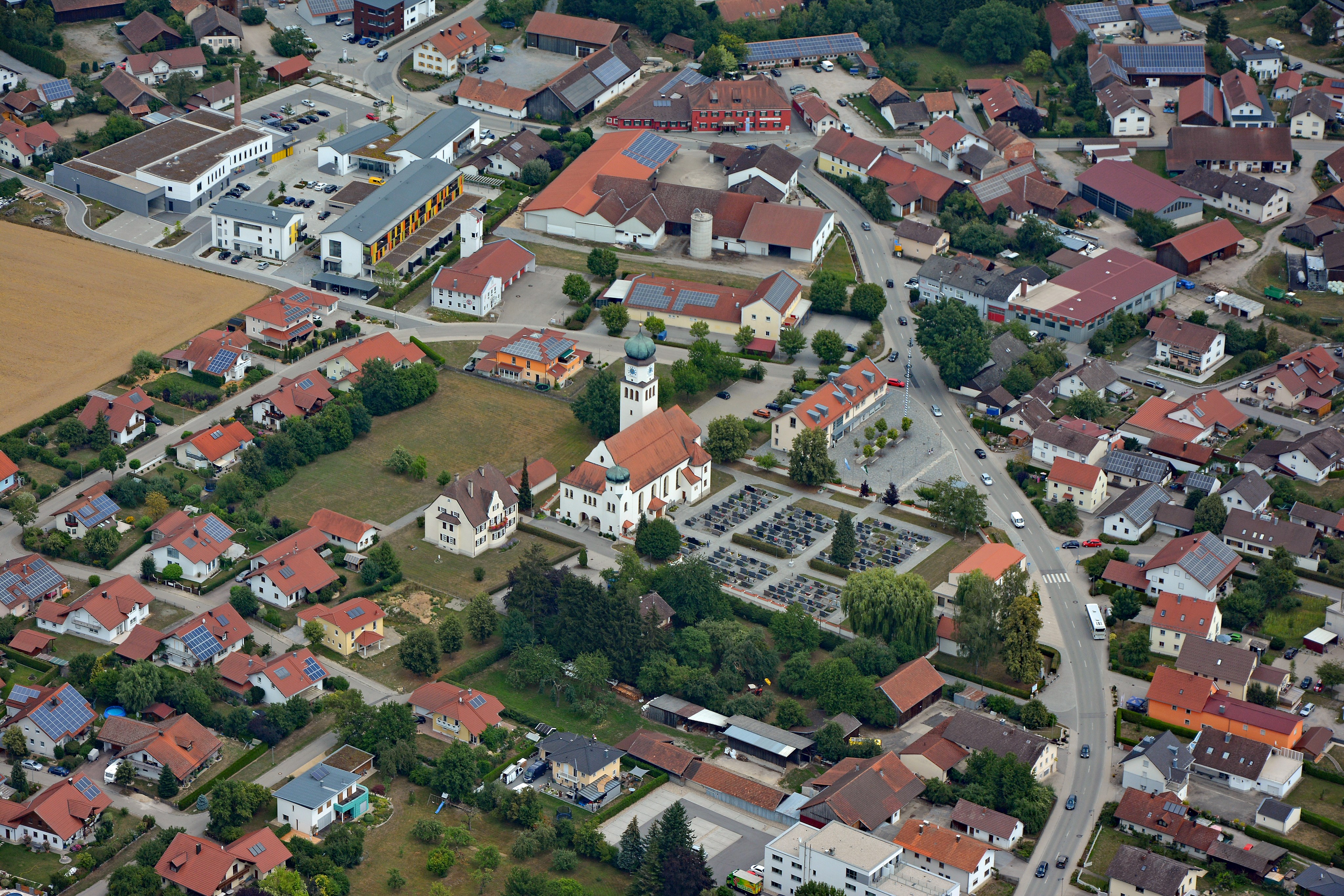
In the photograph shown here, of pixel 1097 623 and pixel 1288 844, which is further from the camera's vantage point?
pixel 1097 623

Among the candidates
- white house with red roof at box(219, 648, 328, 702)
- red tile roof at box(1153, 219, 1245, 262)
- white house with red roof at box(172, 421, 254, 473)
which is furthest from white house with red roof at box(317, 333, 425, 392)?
red tile roof at box(1153, 219, 1245, 262)

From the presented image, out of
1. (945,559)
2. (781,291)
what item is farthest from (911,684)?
(781,291)

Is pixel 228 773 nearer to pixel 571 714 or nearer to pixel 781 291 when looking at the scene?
pixel 571 714

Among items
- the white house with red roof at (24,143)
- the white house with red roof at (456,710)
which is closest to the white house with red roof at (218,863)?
the white house with red roof at (456,710)

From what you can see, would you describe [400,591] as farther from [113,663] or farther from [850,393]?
[850,393]

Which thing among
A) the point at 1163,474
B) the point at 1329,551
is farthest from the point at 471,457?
the point at 1329,551
